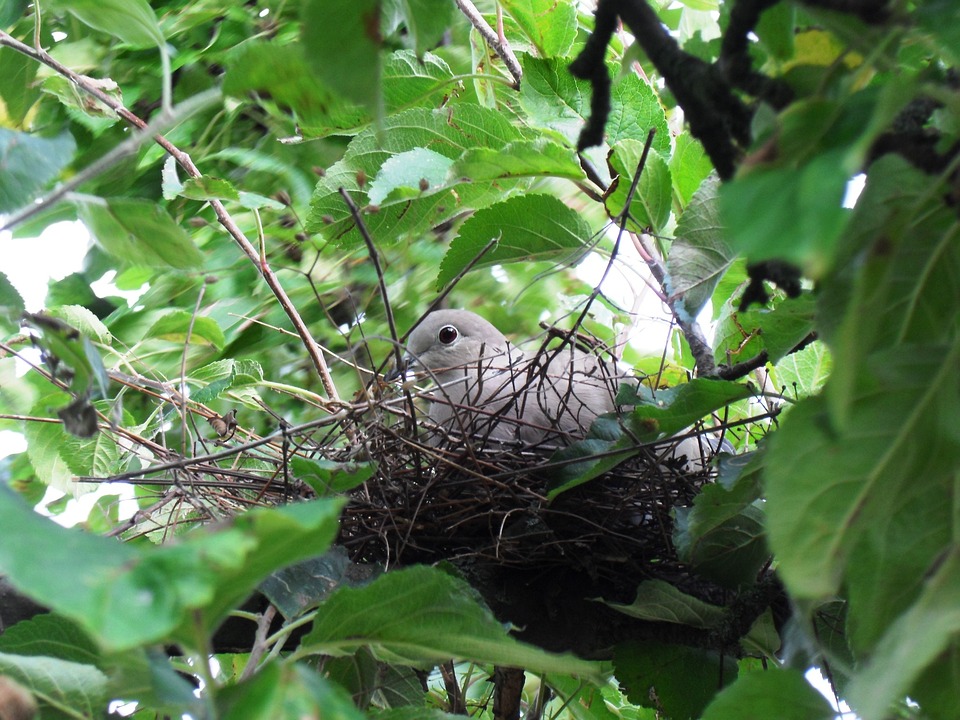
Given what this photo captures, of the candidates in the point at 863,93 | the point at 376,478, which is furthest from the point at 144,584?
the point at 376,478

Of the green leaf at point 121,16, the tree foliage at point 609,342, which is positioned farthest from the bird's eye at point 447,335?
the green leaf at point 121,16

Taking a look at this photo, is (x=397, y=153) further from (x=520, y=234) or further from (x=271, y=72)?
(x=271, y=72)

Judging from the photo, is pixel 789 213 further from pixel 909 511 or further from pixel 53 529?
pixel 53 529

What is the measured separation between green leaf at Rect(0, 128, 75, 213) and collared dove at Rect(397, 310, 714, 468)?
0.49m

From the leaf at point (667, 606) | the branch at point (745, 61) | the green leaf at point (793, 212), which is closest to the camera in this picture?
the green leaf at point (793, 212)

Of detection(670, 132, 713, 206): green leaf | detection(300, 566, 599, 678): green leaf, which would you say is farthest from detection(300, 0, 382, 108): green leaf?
detection(670, 132, 713, 206): green leaf

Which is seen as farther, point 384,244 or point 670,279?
point 384,244

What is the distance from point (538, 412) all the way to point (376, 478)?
42 centimetres

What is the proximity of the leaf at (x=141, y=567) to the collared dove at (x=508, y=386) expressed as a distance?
0.63 metres

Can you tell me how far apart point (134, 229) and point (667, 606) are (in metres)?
0.73

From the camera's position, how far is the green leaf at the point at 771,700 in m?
0.72

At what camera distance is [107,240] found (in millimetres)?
796

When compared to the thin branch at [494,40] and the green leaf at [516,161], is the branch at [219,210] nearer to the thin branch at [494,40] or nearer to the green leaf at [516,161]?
the green leaf at [516,161]

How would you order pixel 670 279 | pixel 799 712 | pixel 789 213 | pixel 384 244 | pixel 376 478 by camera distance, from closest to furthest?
pixel 789 213 → pixel 799 712 → pixel 670 279 → pixel 376 478 → pixel 384 244
